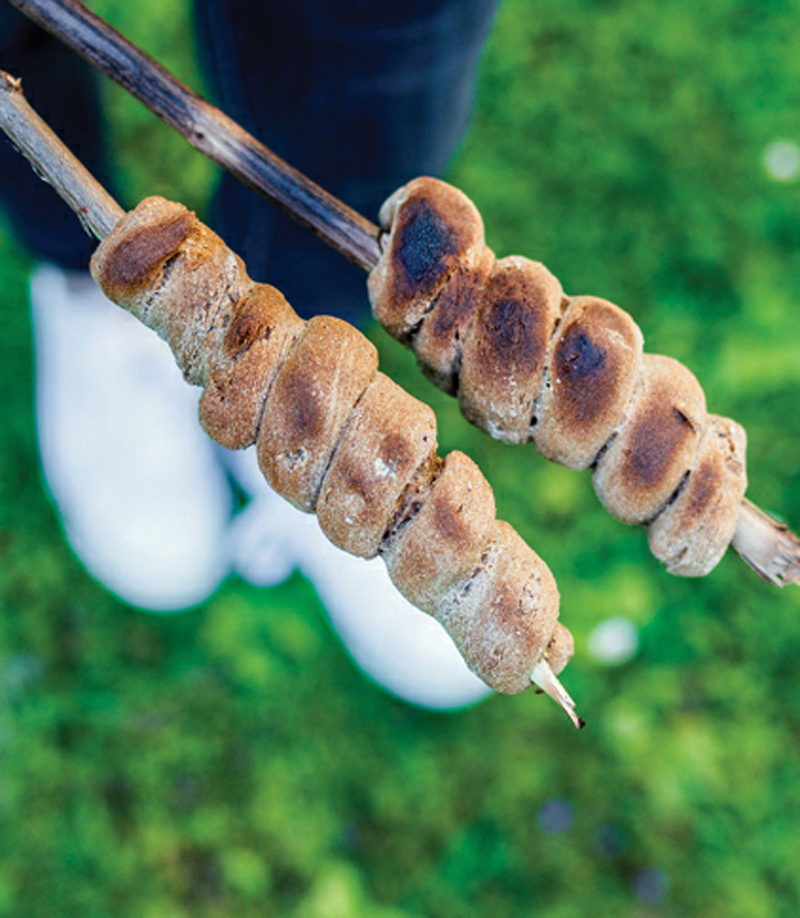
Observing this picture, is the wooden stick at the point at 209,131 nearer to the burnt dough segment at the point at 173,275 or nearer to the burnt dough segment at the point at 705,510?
the burnt dough segment at the point at 173,275

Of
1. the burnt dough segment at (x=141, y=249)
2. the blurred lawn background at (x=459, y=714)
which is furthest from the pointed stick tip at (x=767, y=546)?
the blurred lawn background at (x=459, y=714)

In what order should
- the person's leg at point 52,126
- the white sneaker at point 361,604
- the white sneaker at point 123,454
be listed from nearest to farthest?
the person's leg at point 52,126 → the white sneaker at point 361,604 → the white sneaker at point 123,454

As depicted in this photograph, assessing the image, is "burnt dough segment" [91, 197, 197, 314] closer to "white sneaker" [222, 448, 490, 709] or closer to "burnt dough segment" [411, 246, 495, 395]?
"burnt dough segment" [411, 246, 495, 395]

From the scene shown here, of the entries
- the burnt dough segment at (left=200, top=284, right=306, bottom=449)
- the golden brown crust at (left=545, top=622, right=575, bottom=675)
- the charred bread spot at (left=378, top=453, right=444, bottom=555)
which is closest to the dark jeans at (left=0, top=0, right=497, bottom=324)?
the burnt dough segment at (left=200, top=284, right=306, bottom=449)

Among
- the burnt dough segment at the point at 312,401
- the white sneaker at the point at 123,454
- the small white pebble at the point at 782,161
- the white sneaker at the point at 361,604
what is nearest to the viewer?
the burnt dough segment at the point at 312,401

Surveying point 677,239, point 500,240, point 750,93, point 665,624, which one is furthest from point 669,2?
point 665,624

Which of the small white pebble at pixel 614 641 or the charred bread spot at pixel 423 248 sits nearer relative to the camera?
the charred bread spot at pixel 423 248

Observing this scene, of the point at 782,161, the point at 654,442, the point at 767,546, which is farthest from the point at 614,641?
the point at 782,161
